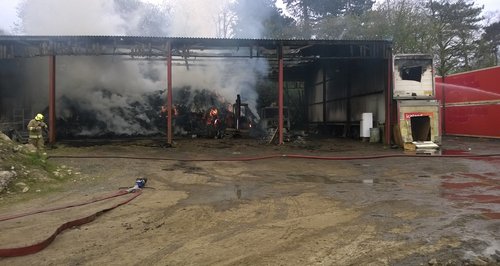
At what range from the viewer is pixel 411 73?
18.3 metres

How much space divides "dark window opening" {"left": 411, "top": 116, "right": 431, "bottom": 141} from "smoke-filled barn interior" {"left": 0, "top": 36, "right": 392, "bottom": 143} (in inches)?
44.1

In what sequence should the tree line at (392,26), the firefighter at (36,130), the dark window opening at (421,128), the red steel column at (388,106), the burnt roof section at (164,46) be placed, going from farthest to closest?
the tree line at (392,26) → the red steel column at (388,106) → the burnt roof section at (164,46) → the dark window opening at (421,128) → the firefighter at (36,130)

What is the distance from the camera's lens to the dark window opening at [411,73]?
59.3ft

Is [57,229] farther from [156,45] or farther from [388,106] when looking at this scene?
[388,106]

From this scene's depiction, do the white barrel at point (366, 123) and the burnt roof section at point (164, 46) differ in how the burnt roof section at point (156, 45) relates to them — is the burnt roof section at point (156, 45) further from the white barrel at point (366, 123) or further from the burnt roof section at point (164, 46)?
the white barrel at point (366, 123)

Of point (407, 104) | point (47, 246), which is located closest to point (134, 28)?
point (407, 104)

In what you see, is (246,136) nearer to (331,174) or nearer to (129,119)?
(129,119)

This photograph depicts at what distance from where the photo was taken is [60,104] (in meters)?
22.9

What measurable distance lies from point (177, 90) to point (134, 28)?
666 cm

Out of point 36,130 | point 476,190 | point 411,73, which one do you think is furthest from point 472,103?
point 36,130

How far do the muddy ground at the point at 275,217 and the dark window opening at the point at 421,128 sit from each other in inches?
188

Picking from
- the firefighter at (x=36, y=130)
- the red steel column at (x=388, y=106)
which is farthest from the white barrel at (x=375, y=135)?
the firefighter at (x=36, y=130)

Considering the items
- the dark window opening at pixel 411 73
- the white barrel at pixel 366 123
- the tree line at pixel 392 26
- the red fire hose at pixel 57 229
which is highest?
the tree line at pixel 392 26

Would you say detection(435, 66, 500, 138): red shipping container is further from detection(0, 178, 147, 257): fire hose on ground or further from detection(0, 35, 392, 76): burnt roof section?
detection(0, 178, 147, 257): fire hose on ground
